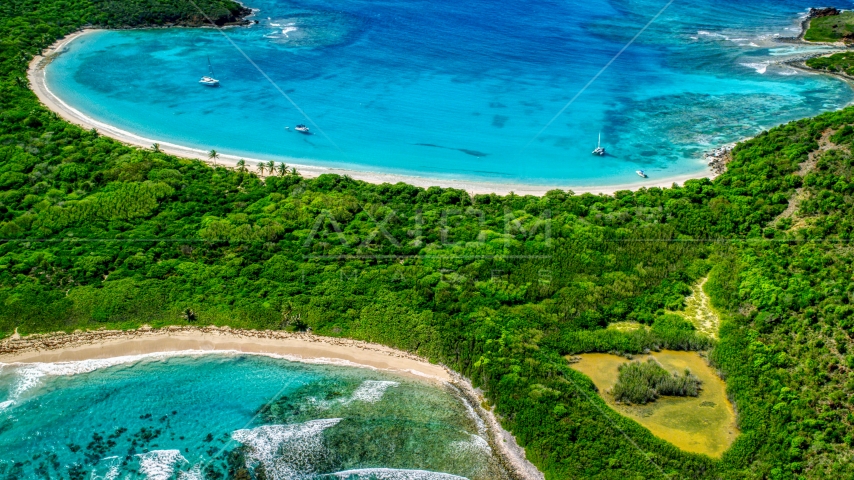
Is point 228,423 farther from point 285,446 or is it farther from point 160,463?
point 285,446

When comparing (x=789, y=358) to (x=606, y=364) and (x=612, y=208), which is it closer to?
(x=606, y=364)

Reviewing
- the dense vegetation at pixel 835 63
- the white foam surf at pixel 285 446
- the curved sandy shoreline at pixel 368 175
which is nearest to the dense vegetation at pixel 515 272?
the curved sandy shoreline at pixel 368 175

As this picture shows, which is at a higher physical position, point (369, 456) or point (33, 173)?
point (33, 173)

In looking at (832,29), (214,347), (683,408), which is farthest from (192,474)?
(832,29)

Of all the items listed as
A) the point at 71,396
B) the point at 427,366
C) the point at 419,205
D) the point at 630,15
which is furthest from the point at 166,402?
the point at 630,15

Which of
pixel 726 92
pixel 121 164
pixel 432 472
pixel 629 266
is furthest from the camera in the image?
pixel 726 92

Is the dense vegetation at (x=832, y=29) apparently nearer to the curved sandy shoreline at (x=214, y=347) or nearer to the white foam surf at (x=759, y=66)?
the white foam surf at (x=759, y=66)

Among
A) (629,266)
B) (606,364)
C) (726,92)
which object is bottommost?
(606,364)
